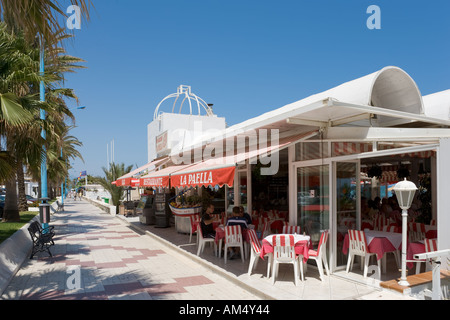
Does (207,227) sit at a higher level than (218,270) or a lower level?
higher

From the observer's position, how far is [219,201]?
46.4 ft

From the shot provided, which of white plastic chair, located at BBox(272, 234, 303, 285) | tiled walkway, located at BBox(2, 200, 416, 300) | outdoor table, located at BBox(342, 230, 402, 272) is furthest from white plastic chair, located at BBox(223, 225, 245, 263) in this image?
outdoor table, located at BBox(342, 230, 402, 272)

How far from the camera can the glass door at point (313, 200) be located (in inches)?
285

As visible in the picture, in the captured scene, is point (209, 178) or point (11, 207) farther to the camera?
point (11, 207)

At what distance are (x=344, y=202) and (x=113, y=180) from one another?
23.1 metres

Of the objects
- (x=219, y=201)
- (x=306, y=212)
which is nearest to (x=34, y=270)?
(x=306, y=212)

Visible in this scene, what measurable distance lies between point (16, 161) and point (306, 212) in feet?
25.3

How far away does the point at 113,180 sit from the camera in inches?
1071

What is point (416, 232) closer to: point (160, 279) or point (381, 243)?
point (381, 243)

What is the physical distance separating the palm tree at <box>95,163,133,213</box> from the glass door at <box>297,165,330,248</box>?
1946cm

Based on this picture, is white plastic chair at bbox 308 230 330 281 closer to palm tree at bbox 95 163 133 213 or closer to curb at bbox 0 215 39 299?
curb at bbox 0 215 39 299

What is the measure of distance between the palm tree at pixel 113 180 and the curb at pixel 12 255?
46.0 feet

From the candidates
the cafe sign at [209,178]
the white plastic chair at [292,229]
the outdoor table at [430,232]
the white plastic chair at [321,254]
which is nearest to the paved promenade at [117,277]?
the white plastic chair at [321,254]

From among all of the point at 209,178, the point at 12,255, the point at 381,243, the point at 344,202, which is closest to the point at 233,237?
the point at 209,178
